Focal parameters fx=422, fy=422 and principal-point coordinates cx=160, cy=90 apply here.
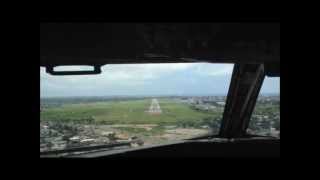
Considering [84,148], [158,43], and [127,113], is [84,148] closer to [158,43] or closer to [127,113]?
[127,113]

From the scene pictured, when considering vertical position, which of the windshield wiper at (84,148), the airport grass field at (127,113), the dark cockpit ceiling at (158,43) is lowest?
the windshield wiper at (84,148)

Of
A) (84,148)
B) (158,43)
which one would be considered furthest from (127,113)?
(158,43)

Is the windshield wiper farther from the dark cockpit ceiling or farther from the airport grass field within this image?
the dark cockpit ceiling

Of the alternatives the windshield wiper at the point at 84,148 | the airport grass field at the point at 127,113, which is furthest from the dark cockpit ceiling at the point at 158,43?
the windshield wiper at the point at 84,148

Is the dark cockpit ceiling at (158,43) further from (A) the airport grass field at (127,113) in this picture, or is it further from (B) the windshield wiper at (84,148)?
(B) the windshield wiper at (84,148)
